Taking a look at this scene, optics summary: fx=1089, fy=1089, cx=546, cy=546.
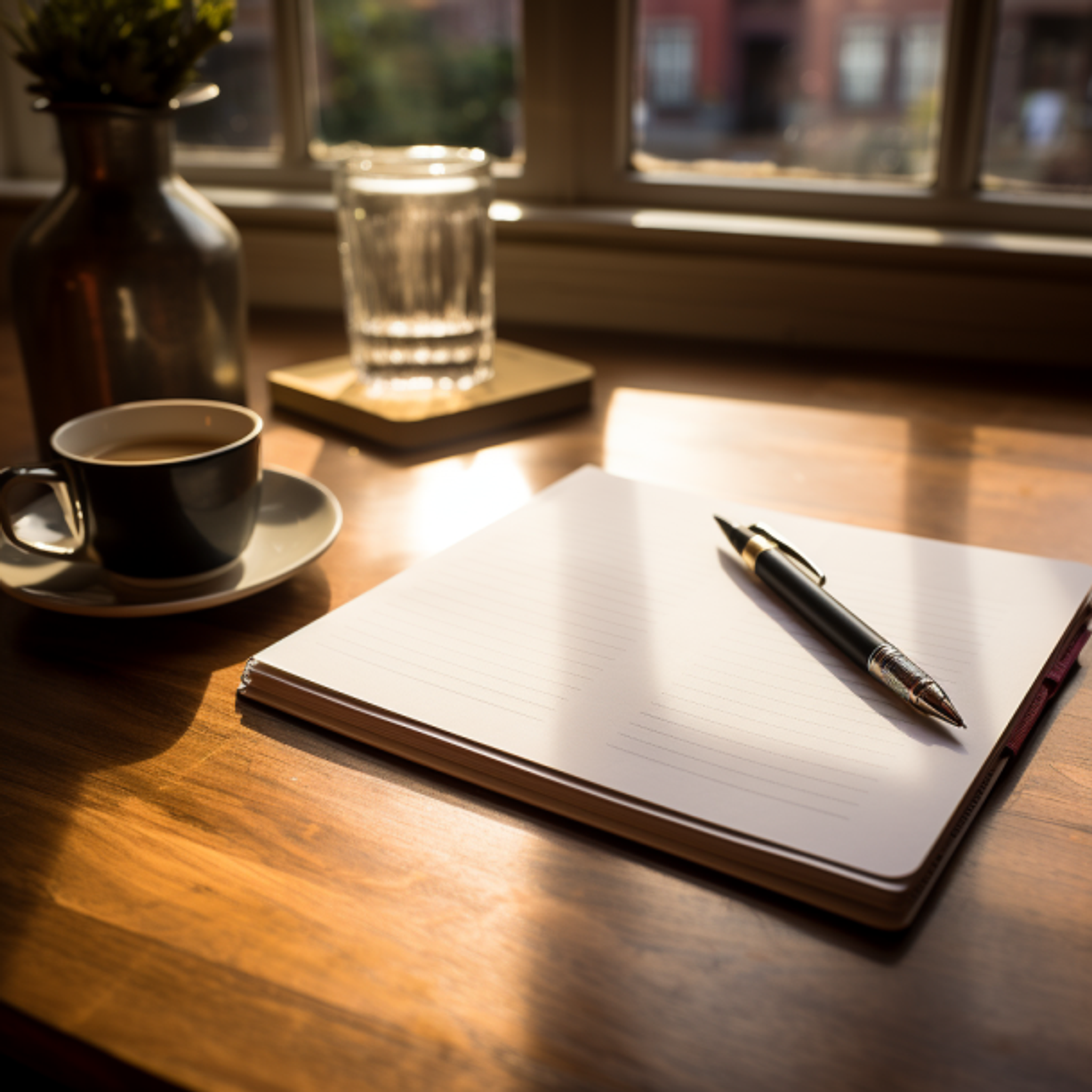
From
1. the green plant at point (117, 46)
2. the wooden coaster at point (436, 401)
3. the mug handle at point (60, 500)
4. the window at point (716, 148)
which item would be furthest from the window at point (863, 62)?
the mug handle at point (60, 500)

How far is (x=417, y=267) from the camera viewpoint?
92cm

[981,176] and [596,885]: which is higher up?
[981,176]

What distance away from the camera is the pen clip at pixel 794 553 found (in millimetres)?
587

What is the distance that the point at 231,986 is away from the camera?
0.37 meters

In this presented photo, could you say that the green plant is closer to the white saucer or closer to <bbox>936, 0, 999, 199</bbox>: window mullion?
the white saucer

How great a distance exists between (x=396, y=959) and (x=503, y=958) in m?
0.04

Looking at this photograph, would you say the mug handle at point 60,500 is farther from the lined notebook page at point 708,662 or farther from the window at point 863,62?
the window at point 863,62

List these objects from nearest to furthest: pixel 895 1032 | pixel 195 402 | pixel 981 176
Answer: pixel 895 1032 → pixel 195 402 → pixel 981 176

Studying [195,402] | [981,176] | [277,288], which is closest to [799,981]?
[195,402]

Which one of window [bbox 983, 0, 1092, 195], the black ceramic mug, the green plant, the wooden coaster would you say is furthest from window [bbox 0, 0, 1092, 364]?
the black ceramic mug

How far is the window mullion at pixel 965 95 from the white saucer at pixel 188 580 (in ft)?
2.73

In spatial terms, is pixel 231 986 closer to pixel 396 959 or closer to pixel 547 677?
pixel 396 959

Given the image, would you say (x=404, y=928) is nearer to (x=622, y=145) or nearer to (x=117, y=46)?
(x=117, y=46)

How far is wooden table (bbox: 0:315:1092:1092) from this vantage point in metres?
0.34
